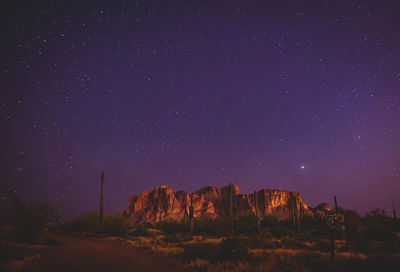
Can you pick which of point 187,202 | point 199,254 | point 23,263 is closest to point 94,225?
point 23,263

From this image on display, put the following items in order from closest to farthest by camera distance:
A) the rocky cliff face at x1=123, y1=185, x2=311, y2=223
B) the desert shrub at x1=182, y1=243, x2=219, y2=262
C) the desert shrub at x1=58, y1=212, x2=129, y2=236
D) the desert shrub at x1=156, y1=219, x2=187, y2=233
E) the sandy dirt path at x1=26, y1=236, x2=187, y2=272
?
the sandy dirt path at x1=26, y1=236, x2=187, y2=272 < the desert shrub at x1=182, y1=243, x2=219, y2=262 < the desert shrub at x1=58, y1=212, x2=129, y2=236 < the desert shrub at x1=156, y1=219, x2=187, y2=233 < the rocky cliff face at x1=123, y1=185, x2=311, y2=223

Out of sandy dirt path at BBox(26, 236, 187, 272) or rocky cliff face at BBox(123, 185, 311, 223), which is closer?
sandy dirt path at BBox(26, 236, 187, 272)

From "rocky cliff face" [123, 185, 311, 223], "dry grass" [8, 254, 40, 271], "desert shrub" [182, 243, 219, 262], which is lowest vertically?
"rocky cliff face" [123, 185, 311, 223]

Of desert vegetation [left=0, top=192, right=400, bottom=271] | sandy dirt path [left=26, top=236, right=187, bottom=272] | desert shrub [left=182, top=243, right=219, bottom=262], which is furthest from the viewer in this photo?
desert shrub [left=182, top=243, right=219, bottom=262]

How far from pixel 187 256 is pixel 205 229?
2065cm

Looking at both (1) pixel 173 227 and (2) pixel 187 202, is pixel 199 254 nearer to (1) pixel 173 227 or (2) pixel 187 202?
(1) pixel 173 227

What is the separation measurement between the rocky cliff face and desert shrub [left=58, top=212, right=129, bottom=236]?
72.8 m

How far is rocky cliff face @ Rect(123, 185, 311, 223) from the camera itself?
323 ft

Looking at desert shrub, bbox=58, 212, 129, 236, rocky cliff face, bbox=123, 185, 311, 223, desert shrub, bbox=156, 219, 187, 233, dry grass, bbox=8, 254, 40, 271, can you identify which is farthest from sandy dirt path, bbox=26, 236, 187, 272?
rocky cliff face, bbox=123, 185, 311, 223

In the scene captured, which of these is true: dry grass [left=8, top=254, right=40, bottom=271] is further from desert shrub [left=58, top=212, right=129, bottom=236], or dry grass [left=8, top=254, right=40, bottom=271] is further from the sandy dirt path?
desert shrub [left=58, top=212, right=129, bottom=236]

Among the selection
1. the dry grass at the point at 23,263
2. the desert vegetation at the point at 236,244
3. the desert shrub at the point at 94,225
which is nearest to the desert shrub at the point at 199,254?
the desert vegetation at the point at 236,244

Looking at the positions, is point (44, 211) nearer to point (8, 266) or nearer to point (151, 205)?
point (8, 266)

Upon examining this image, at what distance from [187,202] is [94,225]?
8370cm

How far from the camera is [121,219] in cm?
2736
